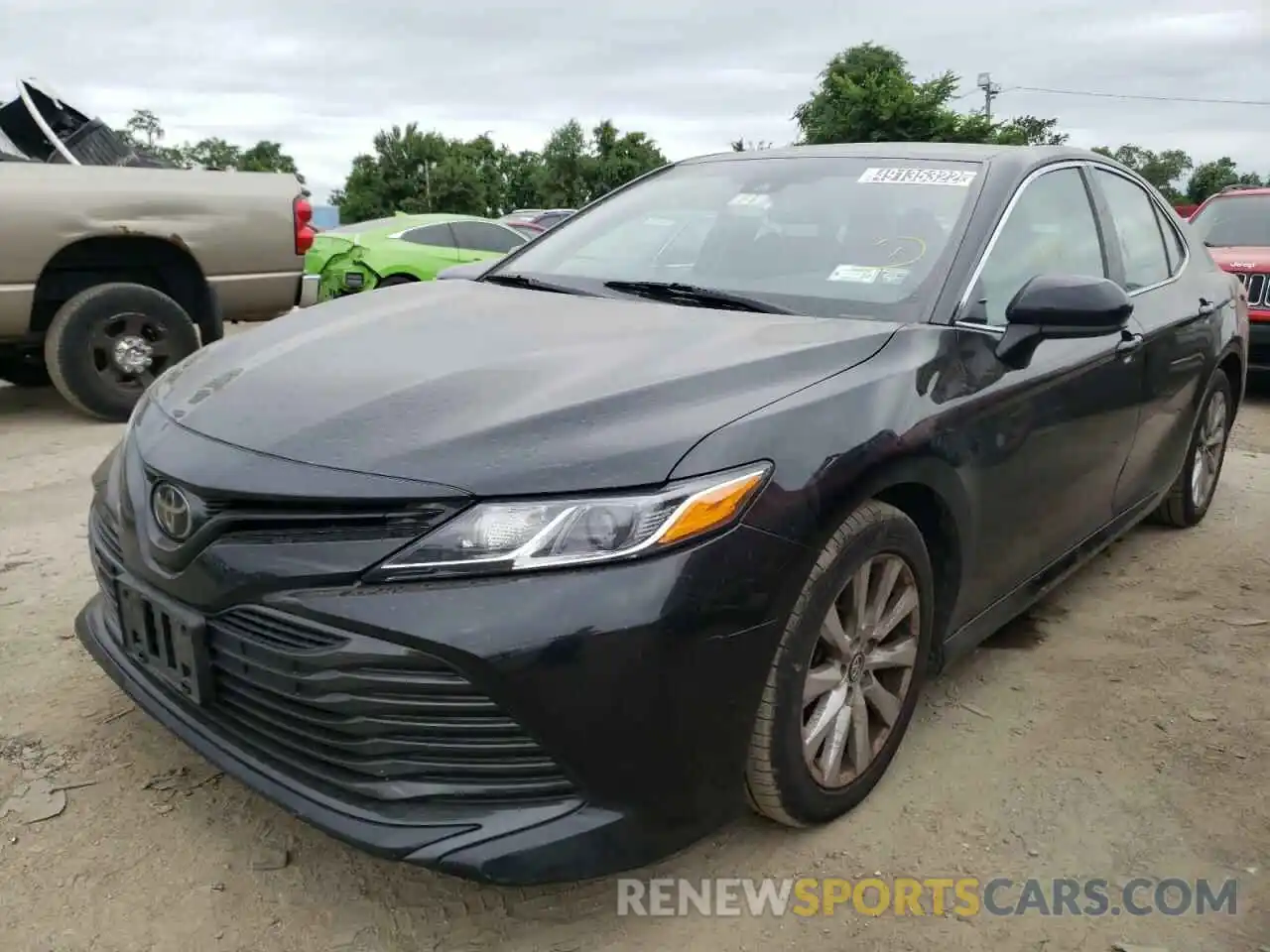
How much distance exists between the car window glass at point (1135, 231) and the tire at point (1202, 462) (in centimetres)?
69

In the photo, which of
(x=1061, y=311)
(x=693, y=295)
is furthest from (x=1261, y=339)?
(x=693, y=295)

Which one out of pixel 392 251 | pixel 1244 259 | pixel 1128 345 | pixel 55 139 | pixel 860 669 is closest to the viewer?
pixel 860 669

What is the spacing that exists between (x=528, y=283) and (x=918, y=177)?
3.74ft

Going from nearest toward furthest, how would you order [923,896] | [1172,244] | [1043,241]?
[923,896]
[1043,241]
[1172,244]

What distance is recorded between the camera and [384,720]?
5.82 ft

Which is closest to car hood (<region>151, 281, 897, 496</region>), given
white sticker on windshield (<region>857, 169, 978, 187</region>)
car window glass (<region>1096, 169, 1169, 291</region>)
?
white sticker on windshield (<region>857, 169, 978, 187</region>)

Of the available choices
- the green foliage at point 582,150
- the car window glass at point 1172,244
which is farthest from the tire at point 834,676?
the green foliage at point 582,150

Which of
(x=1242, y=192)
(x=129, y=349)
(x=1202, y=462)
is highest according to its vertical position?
(x=1242, y=192)

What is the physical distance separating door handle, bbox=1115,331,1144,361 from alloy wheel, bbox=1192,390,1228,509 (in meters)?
1.18

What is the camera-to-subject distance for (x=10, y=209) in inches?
212

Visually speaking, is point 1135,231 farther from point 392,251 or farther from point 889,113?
point 889,113

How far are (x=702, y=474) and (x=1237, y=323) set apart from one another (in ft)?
11.6

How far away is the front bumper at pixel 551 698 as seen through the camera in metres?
1.73

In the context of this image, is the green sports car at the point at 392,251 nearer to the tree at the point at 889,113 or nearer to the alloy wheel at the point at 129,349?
the alloy wheel at the point at 129,349
